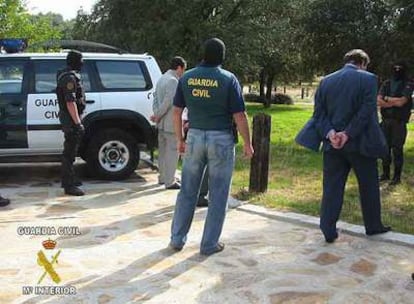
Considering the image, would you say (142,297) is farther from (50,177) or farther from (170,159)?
(50,177)

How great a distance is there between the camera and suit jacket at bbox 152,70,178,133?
8.13 meters

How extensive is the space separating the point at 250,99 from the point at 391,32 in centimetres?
2831

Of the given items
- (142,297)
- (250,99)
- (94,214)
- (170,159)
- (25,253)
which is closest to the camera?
(142,297)

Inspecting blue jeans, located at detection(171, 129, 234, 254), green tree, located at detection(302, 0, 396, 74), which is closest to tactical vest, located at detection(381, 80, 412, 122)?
blue jeans, located at detection(171, 129, 234, 254)

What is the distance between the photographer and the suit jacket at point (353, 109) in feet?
18.5

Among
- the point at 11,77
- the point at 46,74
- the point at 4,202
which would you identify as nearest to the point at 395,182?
the point at 46,74

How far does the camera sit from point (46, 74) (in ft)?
29.8

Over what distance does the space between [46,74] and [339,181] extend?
16.2ft

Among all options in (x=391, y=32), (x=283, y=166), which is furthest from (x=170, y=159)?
(x=391, y=32)

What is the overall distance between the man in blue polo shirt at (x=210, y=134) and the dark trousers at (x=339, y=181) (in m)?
0.90

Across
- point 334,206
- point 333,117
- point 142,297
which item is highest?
point 333,117

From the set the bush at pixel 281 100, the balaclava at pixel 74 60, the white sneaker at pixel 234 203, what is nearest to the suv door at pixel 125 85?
the balaclava at pixel 74 60

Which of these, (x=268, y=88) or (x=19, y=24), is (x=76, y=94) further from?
(x=268, y=88)

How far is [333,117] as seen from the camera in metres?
5.80
